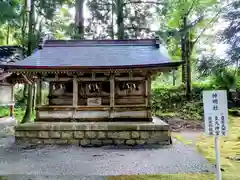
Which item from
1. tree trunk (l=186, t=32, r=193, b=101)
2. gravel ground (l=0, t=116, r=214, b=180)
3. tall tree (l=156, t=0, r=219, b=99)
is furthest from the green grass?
tall tree (l=156, t=0, r=219, b=99)

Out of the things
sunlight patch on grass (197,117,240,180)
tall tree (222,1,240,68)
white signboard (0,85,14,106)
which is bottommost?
sunlight patch on grass (197,117,240,180)

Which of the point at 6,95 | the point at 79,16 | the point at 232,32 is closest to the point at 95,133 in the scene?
the point at 232,32

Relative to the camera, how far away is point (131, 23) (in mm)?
17453

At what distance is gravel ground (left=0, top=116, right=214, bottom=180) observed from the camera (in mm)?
5683

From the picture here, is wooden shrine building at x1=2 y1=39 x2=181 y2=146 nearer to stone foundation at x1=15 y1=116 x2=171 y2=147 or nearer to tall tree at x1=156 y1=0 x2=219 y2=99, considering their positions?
stone foundation at x1=15 y1=116 x2=171 y2=147

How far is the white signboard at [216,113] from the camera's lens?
14.2ft

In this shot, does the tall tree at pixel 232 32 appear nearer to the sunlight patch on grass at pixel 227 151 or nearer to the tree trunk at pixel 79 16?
the sunlight patch on grass at pixel 227 151

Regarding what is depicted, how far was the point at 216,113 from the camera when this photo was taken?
438 centimetres

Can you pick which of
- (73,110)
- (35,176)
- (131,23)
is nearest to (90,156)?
(35,176)

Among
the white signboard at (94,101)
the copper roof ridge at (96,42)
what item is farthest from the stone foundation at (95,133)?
the copper roof ridge at (96,42)

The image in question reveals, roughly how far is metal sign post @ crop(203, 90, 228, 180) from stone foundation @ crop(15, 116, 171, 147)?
4.59m

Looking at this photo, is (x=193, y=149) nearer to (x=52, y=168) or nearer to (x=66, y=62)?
(x=52, y=168)

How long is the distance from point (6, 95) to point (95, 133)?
765 cm

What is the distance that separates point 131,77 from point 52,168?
4.91m
